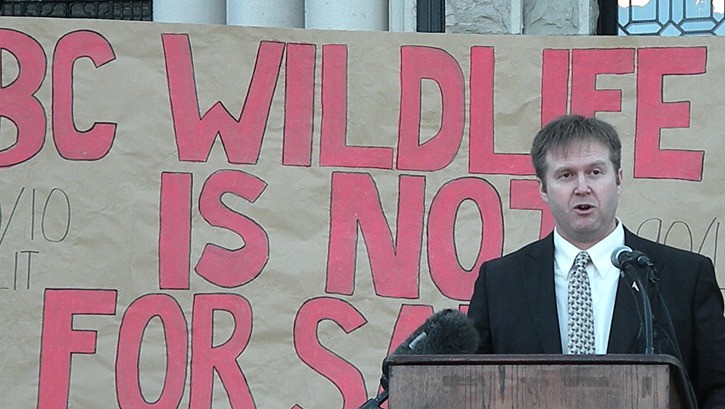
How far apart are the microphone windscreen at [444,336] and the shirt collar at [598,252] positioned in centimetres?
41

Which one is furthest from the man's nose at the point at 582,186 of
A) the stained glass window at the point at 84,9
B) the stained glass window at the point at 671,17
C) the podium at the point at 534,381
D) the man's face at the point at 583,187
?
the stained glass window at the point at 84,9

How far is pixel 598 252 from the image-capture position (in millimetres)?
3033

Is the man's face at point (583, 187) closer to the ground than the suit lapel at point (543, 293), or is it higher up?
higher up

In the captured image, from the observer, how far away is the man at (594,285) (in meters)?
2.96

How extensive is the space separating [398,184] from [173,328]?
825 millimetres

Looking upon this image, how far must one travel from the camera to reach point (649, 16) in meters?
5.53

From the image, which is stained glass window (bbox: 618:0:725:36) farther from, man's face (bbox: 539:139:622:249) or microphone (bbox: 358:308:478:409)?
microphone (bbox: 358:308:478:409)

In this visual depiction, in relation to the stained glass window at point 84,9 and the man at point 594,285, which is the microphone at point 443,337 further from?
the stained glass window at point 84,9

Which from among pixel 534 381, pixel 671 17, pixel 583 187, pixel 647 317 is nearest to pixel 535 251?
pixel 583 187

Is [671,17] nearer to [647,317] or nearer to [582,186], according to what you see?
[582,186]

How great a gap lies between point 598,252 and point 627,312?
15 cm

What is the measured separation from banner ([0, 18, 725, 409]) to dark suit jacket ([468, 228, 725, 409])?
46.3 inches

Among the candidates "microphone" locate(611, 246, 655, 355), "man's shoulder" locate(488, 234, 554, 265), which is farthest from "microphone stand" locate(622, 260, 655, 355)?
"man's shoulder" locate(488, 234, 554, 265)

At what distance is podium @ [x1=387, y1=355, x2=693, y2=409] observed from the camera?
2430 millimetres
